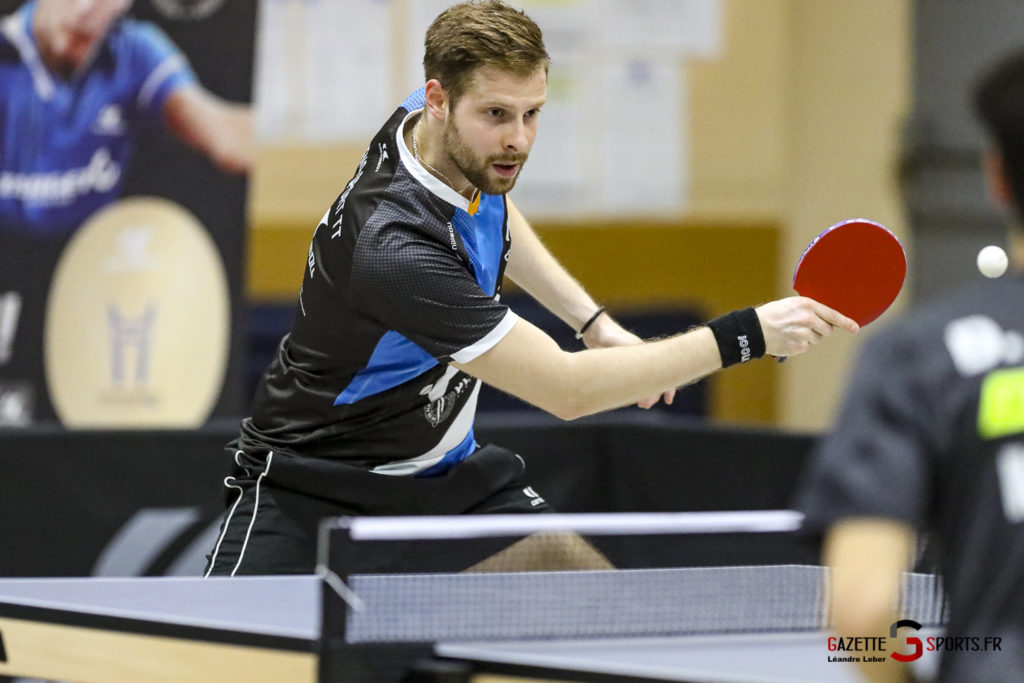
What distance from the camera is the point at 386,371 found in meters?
3.11

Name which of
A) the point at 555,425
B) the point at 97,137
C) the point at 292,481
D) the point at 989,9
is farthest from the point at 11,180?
the point at 989,9

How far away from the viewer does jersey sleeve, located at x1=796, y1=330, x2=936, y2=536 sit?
1.57 meters

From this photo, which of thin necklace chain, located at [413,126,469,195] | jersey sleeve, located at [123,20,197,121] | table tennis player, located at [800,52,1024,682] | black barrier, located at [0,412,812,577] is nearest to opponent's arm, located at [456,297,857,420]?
thin necklace chain, located at [413,126,469,195]

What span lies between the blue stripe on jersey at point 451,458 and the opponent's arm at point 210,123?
88.5 inches

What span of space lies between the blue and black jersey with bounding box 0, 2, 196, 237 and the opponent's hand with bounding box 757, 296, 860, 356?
9.93ft

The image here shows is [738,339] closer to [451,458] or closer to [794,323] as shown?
[794,323]

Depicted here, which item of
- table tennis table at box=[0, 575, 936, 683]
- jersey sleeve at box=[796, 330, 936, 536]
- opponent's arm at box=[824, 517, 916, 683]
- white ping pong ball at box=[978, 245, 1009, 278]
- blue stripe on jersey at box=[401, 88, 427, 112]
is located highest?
blue stripe on jersey at box=[401, 88, 427, 112]

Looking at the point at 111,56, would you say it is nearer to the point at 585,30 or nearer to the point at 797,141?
the point at 585,30

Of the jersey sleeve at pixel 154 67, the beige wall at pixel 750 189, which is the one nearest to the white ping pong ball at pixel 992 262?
the jersey sleeve at pixel 154 67

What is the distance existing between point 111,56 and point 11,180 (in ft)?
1.82

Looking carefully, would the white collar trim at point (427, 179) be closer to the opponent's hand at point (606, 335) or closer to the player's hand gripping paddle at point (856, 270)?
the opponent's hand at point (606, 335)

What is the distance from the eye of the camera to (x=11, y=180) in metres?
5.12

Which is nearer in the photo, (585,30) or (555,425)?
(555,425)

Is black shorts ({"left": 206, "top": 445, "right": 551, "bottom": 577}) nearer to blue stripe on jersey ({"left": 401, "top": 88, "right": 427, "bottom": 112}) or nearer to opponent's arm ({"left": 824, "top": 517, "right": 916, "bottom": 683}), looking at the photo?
blue stripe on jersey ({"left": 401, "top": 88, "right": 427, "bottom": 112})
